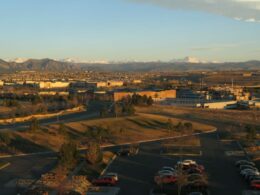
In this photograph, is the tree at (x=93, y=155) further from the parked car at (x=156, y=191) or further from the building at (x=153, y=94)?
the building at (x=153, y=94)

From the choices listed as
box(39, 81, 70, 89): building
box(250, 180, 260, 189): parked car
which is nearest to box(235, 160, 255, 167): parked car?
box(250, 180, 260, 189): parked car

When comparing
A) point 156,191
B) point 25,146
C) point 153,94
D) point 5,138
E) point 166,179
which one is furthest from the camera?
point 153,94

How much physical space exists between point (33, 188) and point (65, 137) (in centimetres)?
904

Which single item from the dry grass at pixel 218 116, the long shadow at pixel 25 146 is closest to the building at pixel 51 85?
the dry grass at pixel 218 116

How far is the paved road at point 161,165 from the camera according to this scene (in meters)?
14.0

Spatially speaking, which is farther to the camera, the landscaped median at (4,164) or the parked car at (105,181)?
the landscaped median at (4,164)

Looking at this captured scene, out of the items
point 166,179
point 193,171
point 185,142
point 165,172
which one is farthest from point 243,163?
point 185,142

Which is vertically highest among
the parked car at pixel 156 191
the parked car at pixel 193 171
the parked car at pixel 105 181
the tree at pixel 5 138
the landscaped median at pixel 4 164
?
the tree at pixel 5 138

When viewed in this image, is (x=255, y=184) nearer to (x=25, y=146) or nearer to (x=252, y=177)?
(x=252, y=177)

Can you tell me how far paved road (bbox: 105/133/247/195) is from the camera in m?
14.0

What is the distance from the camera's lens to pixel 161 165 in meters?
17.3

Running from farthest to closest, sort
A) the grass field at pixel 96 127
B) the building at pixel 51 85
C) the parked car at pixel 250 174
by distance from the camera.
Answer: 1. the building at pixel 51 85
2. the grass field at pixel 96 127
3. the parked car at pixel 250 174

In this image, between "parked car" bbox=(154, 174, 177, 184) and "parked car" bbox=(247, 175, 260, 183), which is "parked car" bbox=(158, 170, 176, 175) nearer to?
"parked car" bbox=(154, 174, 177, 184)

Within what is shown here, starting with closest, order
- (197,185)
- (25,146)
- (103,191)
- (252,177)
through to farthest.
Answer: (103,191)
(197,185)
(252,177)
(25,146)
